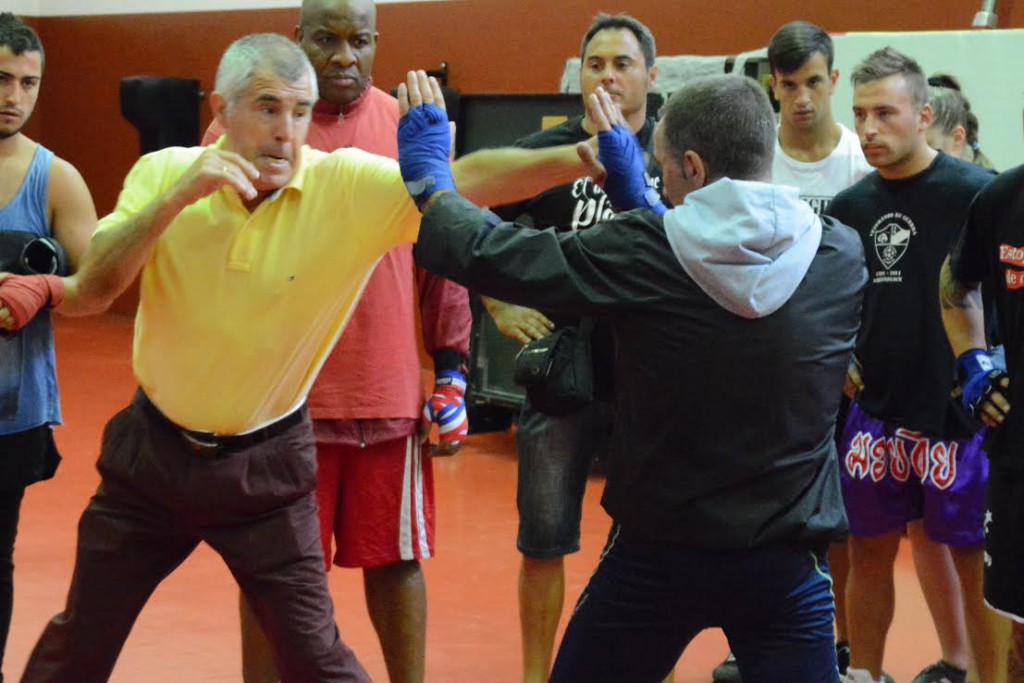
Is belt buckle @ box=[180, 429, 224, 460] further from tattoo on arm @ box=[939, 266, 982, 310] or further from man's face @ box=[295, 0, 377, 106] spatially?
tattoo on arm @ box=[939, 266, 982, 310]

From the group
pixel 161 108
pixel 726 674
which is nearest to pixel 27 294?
pixel 726 674

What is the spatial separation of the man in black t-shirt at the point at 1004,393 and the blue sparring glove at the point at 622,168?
87 centimetres

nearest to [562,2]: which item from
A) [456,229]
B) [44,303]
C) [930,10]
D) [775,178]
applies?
[930,10]

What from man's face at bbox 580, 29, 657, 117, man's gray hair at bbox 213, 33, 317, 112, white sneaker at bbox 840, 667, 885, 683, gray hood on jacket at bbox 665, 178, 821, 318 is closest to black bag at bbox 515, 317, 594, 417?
man's face at bbox 580, 29, 657, 117

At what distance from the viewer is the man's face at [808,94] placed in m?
4.91

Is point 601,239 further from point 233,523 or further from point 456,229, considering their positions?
point 233,523

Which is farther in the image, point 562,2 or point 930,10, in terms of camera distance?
point 562,2

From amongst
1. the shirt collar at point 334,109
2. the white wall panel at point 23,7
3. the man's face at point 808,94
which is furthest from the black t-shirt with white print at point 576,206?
the white wall panel at point 23,7

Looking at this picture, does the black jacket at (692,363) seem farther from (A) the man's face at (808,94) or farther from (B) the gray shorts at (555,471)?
(A) the man's face at (808,94)

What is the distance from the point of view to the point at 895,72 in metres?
4.36

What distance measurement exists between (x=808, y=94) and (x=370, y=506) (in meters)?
2.09

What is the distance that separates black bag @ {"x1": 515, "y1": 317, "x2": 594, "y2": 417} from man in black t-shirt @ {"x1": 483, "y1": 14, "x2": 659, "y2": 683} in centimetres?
4

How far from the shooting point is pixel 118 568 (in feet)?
10.5

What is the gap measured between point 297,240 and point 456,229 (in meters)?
0.55
